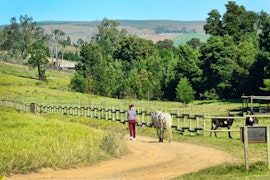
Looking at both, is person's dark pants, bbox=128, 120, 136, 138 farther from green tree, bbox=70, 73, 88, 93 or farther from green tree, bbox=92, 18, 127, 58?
green tree, bbox=92, 18, 127, 58

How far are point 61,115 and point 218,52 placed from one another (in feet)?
153

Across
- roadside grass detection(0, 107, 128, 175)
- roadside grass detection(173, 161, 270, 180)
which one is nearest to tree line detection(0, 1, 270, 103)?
roadside grass detection(0, 107, 128, 175)

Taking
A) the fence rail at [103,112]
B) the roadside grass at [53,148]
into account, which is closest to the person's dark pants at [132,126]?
the fence rail at [103,112]

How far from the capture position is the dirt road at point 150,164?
1580cm

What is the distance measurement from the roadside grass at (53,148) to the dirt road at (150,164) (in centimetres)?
33

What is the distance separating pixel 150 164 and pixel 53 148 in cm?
334

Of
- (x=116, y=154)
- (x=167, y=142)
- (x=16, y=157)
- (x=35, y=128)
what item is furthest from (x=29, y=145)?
(x=167, y=142)

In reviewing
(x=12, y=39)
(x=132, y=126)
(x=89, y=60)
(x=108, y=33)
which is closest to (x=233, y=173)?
(x=132, y=126)

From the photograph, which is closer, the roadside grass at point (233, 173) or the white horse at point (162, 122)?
the roadside grass at point (233, 173)

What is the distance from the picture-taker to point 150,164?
18062 millimetres

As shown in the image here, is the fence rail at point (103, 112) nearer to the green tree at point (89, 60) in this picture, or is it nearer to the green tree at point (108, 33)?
the green tree at point (89, 60)

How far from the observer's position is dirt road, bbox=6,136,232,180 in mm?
15797

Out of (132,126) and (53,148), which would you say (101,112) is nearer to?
(132,126)

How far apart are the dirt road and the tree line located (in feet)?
138
